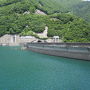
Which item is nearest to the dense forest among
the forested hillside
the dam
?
the dam

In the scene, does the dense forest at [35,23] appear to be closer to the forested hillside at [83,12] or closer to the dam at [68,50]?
the dam at [68,50]

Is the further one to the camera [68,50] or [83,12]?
[83,12]

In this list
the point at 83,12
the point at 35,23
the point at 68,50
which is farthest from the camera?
the point at 83,12

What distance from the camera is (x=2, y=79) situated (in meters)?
21.7

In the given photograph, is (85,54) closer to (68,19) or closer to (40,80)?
(40,80)

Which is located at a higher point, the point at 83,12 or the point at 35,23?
the point at 83,12

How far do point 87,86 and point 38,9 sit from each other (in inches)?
4787

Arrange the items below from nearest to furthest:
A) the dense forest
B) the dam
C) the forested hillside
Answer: the dam < the dense forest < the forested hillside

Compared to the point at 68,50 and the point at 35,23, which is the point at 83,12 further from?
the point at 68,50

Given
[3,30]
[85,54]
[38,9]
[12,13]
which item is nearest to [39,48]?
[85,54]

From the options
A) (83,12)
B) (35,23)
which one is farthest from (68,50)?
(83,12)

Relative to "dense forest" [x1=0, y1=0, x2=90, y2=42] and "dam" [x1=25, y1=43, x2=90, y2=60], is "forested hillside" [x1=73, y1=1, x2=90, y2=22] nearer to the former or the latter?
"dense forest" [x1=0, y1=0, x2=90, y2=42]

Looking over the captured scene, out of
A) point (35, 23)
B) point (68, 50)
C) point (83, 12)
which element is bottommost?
point (68, 50)

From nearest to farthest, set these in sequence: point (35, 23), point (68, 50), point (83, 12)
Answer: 1. point (68, 50)
2. point (35, 23)
3. point (83, 12)
